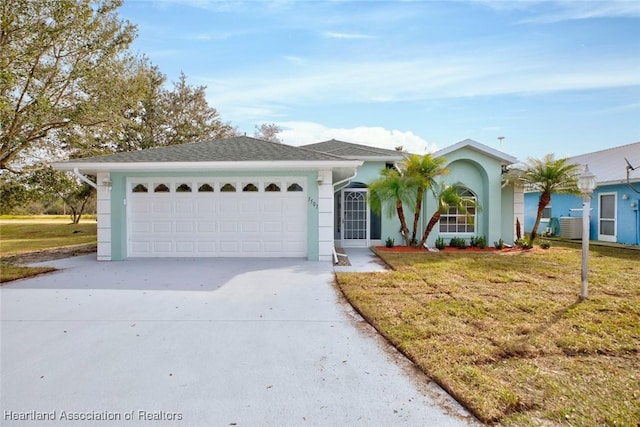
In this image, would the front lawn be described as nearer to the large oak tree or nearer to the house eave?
the house eave

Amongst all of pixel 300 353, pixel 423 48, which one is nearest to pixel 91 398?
pixel 300 353

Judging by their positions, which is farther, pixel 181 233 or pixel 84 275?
pixel 181 233

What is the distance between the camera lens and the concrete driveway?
278cm

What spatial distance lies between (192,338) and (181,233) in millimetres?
6668

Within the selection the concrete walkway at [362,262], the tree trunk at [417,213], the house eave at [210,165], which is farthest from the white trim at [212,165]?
the tree trunk at [417,213]

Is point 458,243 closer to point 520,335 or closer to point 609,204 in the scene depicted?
point 609,204

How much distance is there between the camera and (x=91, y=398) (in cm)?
299

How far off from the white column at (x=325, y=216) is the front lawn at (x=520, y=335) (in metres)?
Result: 2.21

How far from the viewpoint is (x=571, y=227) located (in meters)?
16.1

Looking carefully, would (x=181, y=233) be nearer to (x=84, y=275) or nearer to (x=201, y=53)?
(x=84, y=275)

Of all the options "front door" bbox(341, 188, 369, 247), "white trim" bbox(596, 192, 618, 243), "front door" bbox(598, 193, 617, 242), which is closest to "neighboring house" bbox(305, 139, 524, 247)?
"front door" bbox(341, 188, 369, 247)

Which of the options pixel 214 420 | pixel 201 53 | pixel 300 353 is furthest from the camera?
pixel 201 53

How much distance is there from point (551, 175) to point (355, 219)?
696 centimetres

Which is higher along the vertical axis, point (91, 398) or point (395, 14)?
point (395, 14)
